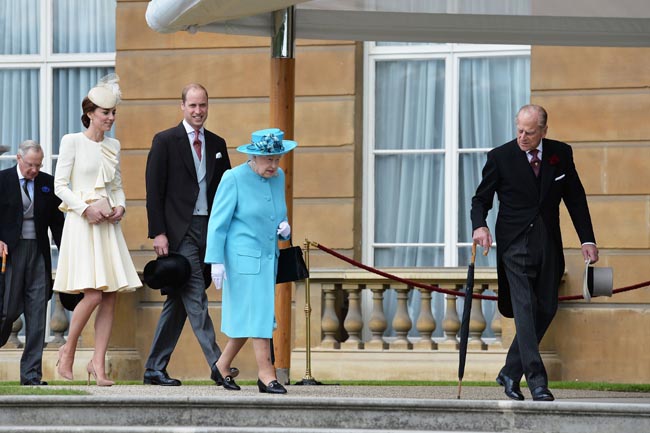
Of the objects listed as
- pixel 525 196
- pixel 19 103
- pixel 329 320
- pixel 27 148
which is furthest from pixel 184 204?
pixel 19 103

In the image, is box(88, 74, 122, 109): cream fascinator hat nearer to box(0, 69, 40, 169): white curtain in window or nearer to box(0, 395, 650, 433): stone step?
box(0, 395, 650, 433): stone step

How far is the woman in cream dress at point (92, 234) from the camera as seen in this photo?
1159 centimetres

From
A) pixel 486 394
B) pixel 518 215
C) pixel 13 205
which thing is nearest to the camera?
pixel 518 215

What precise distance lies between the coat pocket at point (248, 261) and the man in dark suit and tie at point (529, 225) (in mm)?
1435

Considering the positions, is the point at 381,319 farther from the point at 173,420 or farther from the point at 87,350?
the point at 173,420

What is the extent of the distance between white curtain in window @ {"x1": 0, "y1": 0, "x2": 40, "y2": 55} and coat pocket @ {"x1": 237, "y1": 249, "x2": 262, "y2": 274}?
6.45m

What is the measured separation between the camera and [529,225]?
414 inches

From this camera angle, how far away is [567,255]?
47.7ft

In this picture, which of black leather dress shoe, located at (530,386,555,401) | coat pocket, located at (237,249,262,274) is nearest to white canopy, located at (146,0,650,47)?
coat pocket, located at (237,249,262,274)

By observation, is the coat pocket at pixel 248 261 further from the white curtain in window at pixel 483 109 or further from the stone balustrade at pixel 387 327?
the white curtain in window at pixel 483 109

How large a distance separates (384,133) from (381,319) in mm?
1898

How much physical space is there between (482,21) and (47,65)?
17.9 ft

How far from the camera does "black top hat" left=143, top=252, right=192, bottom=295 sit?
11562mm

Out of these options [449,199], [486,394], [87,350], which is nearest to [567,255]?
[449,199]
